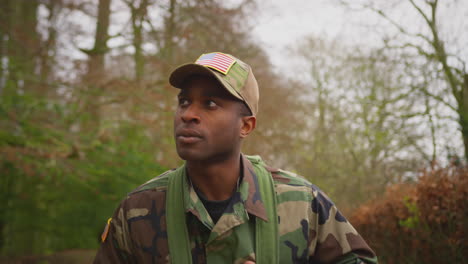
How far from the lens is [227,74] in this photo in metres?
2.37

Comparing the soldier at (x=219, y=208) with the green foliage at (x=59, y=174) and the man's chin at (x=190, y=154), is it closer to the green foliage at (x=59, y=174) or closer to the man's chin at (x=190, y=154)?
the man's chin at (x=190, y=154)

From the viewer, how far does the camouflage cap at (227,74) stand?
2.30 meters

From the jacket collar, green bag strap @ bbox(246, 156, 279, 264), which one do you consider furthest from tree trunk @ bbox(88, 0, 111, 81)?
green bag strap @ bbox(246, 156, 279, 264)

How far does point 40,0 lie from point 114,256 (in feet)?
28.8

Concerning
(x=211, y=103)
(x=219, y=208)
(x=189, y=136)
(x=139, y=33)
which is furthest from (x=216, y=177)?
(x=139, y=33)

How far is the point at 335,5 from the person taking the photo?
10.0 metres

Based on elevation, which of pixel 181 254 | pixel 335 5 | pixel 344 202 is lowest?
pixel 344 202

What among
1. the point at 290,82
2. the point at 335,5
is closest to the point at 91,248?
the point at 290,82

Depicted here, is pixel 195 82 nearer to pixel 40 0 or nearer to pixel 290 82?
pixel 40 0

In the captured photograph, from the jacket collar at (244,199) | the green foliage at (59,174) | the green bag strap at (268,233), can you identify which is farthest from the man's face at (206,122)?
the green foliage at (59,174)

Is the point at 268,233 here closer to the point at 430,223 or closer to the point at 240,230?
the point at 240,230

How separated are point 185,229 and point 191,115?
65 cm

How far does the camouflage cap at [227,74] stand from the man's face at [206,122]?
0.18ft

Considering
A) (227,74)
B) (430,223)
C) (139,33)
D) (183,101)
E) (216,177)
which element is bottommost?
(430,223)
